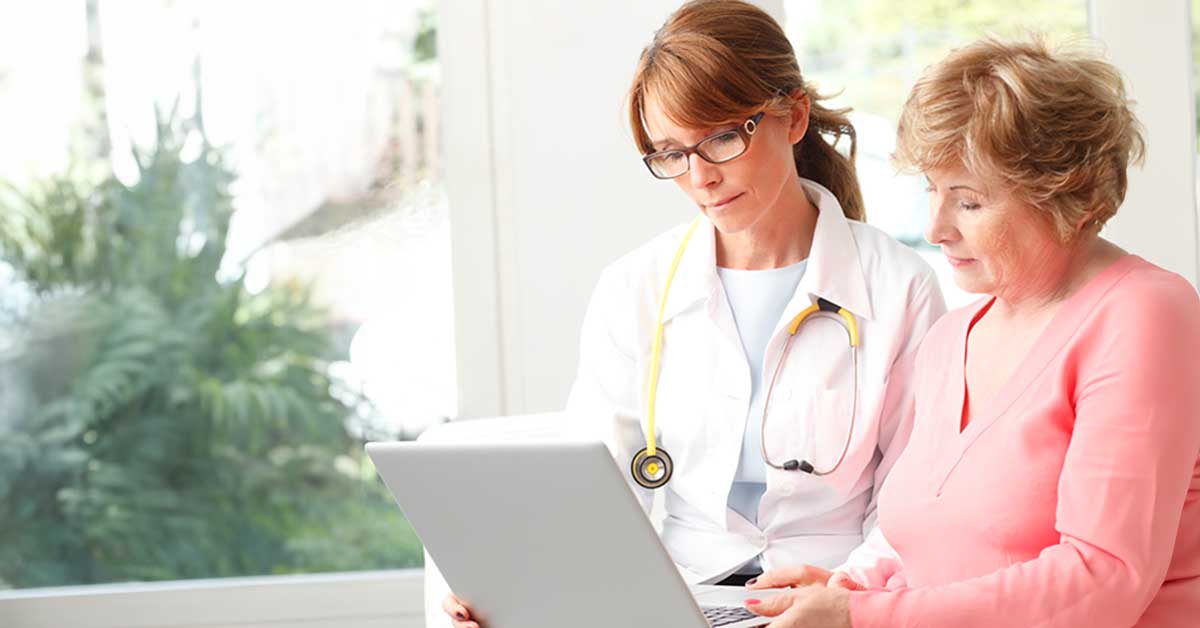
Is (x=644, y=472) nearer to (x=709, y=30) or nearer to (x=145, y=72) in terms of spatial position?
(x=709, y=30)

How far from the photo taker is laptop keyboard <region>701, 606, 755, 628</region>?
134 cm

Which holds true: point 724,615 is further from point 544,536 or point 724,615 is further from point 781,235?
point 781,235

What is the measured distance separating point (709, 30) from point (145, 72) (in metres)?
1.52

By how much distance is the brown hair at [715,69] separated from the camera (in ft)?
5.46

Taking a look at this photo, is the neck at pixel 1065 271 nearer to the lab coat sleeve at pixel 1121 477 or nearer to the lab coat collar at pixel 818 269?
the lab coat sleeve at pixel 1121 477

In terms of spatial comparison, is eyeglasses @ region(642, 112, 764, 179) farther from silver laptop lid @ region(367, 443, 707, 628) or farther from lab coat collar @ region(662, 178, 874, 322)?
silver laptop lid @ region(367, 443, 707, 628)

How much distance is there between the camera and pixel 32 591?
275 centimetres

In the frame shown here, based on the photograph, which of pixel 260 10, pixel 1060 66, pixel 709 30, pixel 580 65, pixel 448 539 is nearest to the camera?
pixel 1060 66

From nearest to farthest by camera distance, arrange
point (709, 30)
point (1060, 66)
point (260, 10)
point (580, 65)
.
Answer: point (1060, 66) → point (709, 30) → point (580, 65) → point (260, 10)

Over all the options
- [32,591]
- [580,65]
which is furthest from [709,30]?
[32,591]

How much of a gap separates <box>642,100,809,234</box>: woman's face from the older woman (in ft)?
1.23

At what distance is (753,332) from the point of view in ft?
5.94

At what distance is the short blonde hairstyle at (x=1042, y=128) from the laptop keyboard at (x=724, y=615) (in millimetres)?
506

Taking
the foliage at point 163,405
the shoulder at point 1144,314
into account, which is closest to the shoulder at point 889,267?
the shoulder at point 1144,314
